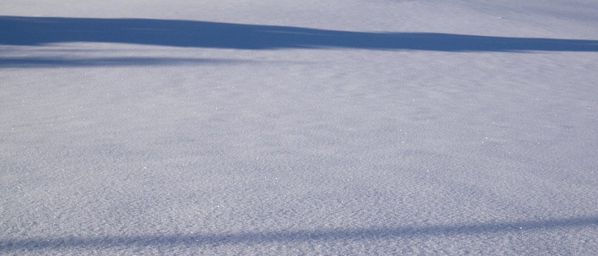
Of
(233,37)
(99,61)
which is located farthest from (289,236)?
(233,37)

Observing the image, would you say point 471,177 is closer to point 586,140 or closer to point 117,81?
point 586,140

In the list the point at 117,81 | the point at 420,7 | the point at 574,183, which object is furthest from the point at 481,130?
the point at 420,7

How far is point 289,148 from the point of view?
26.6 feet

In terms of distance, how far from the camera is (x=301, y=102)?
1080 centimetres

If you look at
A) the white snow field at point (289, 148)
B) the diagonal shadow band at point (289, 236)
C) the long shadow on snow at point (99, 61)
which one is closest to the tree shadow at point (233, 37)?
the white snow field at point (289, 148)

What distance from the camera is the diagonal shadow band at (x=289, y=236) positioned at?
5.10m

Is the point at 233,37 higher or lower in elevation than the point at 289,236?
lower

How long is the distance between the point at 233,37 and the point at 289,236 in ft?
45.2

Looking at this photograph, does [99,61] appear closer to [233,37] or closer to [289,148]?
[233,37]

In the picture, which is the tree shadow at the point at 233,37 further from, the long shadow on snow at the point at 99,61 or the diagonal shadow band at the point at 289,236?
the diagonal shadow band at the point at 289,236

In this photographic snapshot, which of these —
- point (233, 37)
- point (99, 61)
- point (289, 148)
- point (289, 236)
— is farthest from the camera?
point (233, 37)

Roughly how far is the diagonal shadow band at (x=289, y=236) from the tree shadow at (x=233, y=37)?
11.5 meters

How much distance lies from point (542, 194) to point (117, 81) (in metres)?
6.84

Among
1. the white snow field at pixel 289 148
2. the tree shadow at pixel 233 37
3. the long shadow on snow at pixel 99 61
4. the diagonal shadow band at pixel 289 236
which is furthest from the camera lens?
the tree shadow at pixel 233 37
